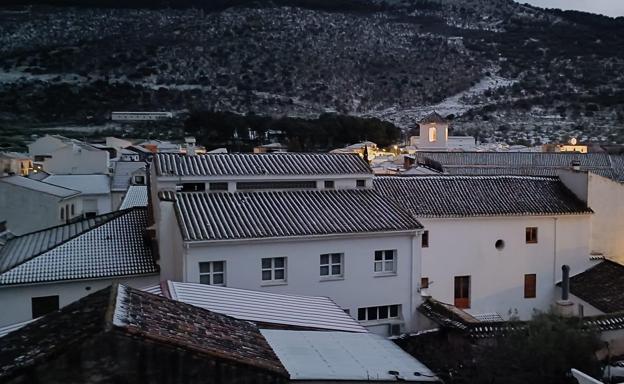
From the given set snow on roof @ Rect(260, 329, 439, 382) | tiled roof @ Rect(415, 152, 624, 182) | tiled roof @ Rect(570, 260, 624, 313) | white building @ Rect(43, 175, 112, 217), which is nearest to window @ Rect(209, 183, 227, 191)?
snow on roof @ Rect(260, 329, 439, 382)

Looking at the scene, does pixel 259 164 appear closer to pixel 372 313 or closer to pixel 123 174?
pixel 372 313

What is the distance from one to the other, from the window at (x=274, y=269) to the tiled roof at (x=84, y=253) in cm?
335

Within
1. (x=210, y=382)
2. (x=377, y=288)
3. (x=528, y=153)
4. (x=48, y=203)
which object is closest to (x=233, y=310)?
(x=210, y=382)

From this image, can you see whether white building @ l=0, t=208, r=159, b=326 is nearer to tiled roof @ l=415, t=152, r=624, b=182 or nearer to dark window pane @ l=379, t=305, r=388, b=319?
dark window pane @ l=379, t=305, r=388, b=319

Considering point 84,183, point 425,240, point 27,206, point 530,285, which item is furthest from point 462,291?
point 84,183

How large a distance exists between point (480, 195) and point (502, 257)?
2.54 metres

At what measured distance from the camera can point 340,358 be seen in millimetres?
9523

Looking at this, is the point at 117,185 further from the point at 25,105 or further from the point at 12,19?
the point at 12,19

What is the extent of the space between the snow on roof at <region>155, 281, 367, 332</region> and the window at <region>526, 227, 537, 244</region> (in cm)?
1302

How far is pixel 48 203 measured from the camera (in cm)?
3381

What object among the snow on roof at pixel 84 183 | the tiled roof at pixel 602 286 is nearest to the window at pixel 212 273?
the tiled roof at pixel 602 286

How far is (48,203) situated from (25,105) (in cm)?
8753

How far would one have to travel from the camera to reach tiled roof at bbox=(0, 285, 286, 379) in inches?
281

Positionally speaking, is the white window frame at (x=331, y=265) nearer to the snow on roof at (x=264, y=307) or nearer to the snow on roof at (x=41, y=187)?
the snow on roof at (x=264, y=307)
